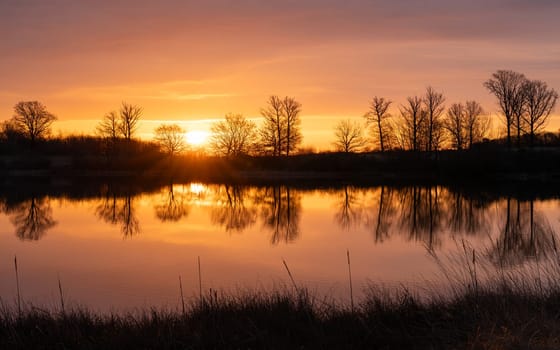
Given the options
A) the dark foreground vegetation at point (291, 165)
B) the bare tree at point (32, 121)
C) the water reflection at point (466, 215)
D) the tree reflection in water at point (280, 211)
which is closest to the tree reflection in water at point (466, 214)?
the water reflection at point (466, 215)

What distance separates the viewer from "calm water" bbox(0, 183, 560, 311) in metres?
11.1

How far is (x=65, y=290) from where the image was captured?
35.3ft

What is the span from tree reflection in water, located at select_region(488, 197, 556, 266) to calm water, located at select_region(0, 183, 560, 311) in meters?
0.05

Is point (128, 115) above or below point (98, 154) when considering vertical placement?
above

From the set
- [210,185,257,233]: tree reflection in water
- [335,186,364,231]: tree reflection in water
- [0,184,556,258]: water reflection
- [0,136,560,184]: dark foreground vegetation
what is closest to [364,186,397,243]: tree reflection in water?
[0,184,556,258]: water reflection

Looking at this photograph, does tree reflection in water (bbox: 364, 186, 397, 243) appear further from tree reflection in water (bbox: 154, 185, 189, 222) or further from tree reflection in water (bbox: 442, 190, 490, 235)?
tree reflection in water (bbox: 154, 185, 189, 222)

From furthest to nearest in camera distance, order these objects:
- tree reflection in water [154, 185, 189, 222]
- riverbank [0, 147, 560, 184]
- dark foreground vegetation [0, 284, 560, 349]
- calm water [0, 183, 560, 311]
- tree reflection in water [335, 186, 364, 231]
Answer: riverbank [0, 147, 560, 184]
tree reflection in water [154, 185, 189, 222]
tree reflection in water [335, 186, 364, 231]
calm water [0, 183, 560, 311]
dark foreground vegetation [0, 284, 560, 349]

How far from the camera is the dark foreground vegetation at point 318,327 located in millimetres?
5715

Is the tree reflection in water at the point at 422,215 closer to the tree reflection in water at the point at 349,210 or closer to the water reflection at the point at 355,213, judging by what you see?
the water reflection at the point at 355,213

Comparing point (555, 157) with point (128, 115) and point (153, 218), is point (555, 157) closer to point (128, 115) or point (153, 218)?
point (153, 218)

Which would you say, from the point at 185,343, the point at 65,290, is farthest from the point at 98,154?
the point at 185,343

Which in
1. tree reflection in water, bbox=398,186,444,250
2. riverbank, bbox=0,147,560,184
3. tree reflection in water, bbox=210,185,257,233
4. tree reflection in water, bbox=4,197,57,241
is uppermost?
riverbank, bbox=0,147,560,184

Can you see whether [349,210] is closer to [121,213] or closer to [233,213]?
[233,213]

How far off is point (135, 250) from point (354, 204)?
15.3 meters
